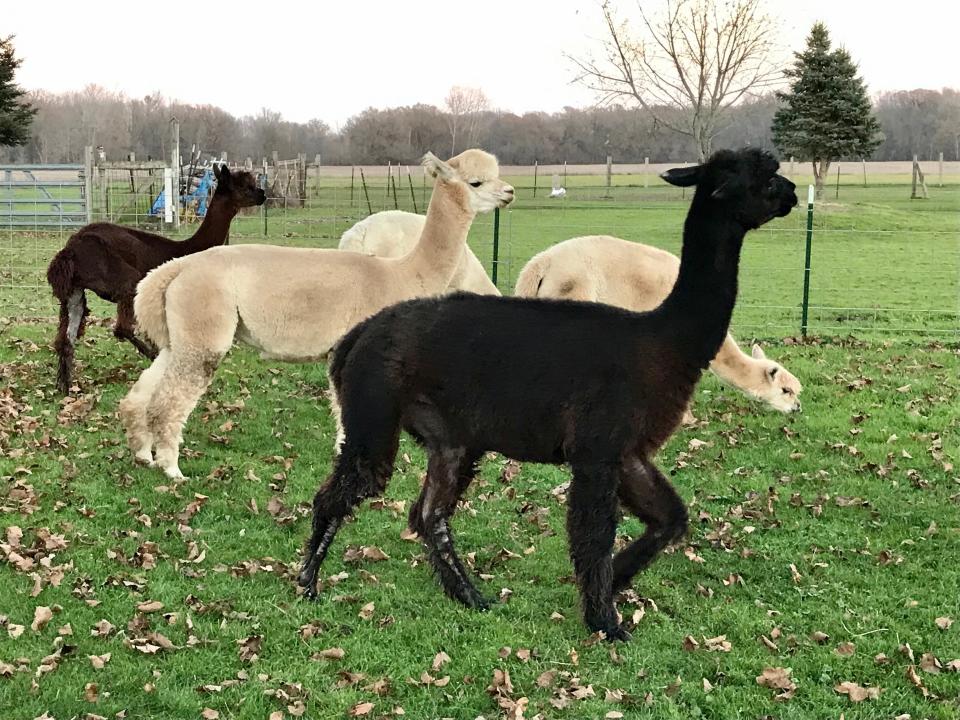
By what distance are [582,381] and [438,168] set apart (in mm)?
3033

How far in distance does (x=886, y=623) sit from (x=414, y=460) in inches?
143

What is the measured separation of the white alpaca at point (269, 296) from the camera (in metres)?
6.64

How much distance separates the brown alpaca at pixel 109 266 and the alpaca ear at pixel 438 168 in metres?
3.70

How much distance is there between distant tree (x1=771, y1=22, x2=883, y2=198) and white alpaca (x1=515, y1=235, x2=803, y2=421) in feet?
114

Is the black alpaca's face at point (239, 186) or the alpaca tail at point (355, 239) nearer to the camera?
the alpaca tail at point (355, 239)

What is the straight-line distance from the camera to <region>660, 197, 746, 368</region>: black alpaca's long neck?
446cm

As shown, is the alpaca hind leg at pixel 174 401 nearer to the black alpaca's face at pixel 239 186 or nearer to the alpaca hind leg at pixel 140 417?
the alpaca hind leg at pixel 140 417

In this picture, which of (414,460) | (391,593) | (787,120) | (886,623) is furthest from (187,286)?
(787,120)

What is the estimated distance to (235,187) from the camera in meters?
10.2

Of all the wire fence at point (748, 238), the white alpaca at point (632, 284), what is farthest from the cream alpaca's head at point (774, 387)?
the wire fence at point (748, 238)

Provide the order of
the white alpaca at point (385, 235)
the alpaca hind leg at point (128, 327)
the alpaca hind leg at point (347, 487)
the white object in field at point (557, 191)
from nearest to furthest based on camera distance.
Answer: the alpaca hind leg at point (347, 487), the alpaca hind leg at point (128, 327), the white alpaca at point (385, 235), the white object in field at point (557, 191)

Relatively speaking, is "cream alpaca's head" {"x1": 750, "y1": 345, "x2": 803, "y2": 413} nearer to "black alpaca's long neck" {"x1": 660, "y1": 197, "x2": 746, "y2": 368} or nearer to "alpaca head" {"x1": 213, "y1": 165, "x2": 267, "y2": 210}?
"black alpaca's long neck" {"x1": 660, "y1": 197, "x2": 746, "y2": 368}

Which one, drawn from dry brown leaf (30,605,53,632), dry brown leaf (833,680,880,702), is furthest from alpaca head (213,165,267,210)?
dry brown leaf (833,680,880,702)

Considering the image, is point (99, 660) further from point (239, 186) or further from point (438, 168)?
point (239, 186)
